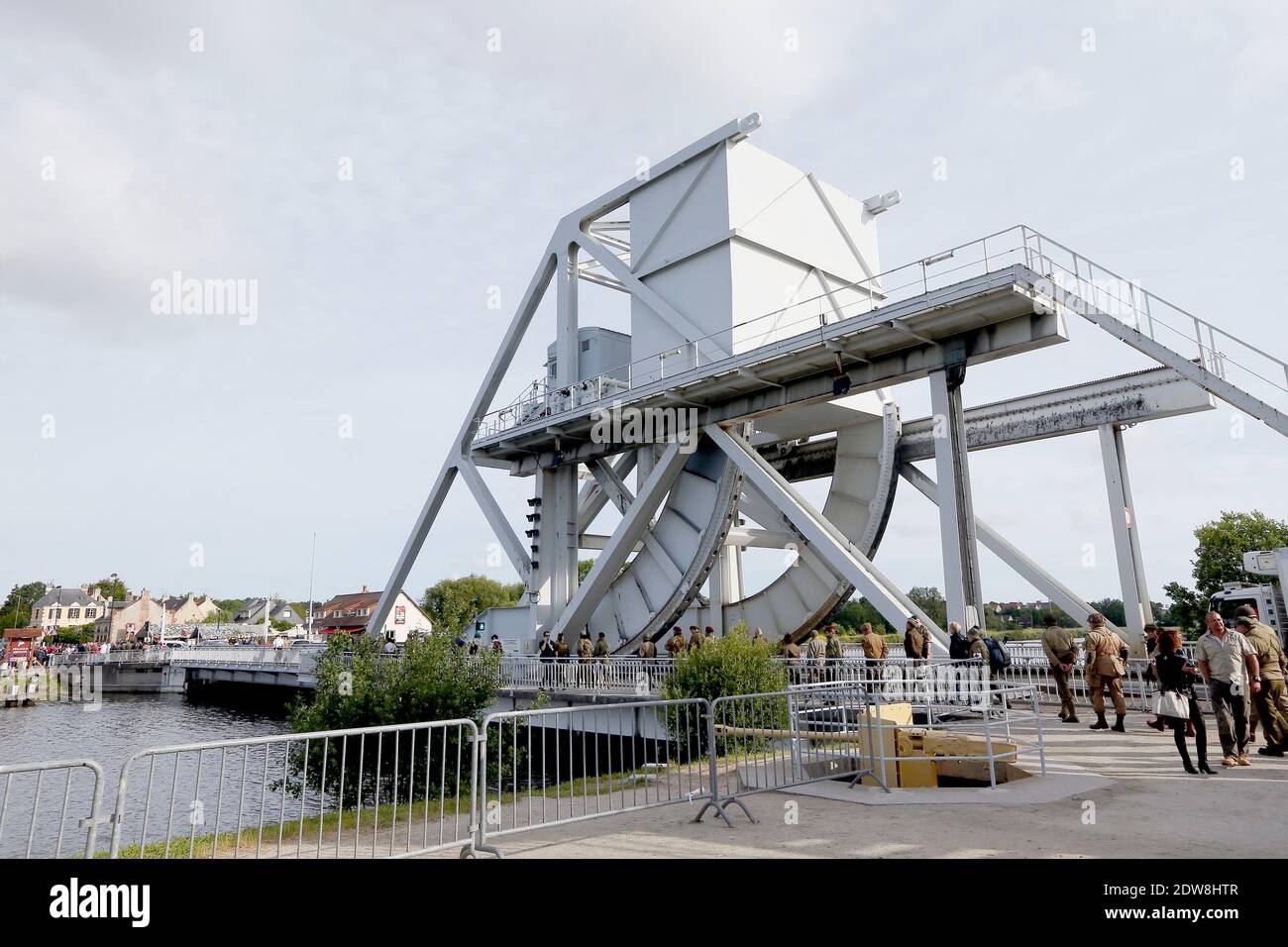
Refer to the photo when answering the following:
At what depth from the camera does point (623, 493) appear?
2462 cm

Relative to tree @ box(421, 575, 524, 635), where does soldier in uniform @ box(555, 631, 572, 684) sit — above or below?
below

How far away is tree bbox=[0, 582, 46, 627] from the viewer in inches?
4183

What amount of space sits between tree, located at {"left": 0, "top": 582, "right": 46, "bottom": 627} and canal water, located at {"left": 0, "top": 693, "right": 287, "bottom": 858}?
7700cm

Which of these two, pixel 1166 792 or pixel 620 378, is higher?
pixel 620 378

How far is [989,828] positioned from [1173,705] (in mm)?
3232

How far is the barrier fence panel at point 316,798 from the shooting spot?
20.4 feet

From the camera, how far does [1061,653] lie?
12961 mm

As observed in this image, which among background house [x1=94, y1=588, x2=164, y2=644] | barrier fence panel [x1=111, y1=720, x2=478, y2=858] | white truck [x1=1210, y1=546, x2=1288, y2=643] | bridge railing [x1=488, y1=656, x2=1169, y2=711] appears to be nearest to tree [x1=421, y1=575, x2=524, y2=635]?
background house [x1=94, y1=588, x2=164, y2=644]

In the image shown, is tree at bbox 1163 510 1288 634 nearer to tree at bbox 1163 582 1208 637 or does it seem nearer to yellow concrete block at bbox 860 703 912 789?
tree at bbox 1163 582 1208 637
